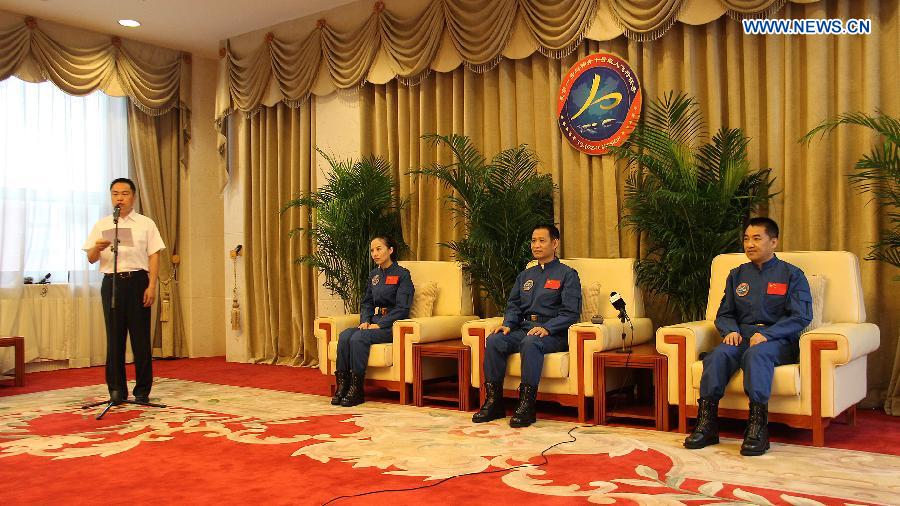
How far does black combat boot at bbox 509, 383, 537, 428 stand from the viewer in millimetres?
4688

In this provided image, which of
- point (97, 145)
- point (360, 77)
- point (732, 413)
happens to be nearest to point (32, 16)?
point (97, 145)

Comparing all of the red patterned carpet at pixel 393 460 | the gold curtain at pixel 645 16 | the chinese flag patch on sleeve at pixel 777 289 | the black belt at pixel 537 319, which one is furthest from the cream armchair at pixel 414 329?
the chinese flag patch on sleeve at pixel 777 289

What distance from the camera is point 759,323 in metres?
4.39

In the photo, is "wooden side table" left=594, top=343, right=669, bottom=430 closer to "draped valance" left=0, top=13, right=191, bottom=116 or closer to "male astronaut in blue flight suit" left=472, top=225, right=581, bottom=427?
"male astronaut in blue flight suit" left=472, top=225, right=581, bottom=427

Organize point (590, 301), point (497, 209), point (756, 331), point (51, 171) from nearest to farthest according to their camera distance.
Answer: point (756, 331) → point (590, 301) → point (497, 209) → point (51, 171)

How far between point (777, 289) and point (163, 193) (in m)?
6.60

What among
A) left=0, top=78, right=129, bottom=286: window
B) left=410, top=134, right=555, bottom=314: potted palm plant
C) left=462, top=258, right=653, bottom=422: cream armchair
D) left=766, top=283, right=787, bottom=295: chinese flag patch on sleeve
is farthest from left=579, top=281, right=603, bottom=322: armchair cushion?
left=0, top=78, right=129, bottom=286: window

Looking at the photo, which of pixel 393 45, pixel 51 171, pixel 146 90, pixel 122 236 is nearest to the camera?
pixel 122 236

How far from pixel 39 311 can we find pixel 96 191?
1.31 meters

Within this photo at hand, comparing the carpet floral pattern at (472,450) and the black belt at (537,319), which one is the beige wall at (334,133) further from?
the black belt at (537,319)

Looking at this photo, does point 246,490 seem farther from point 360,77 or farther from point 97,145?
point 97,145

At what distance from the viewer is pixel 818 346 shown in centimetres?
401

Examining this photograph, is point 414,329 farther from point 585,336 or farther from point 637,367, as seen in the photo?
point 637,367

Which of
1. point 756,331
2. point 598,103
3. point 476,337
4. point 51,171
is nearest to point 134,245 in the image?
point 476,337
